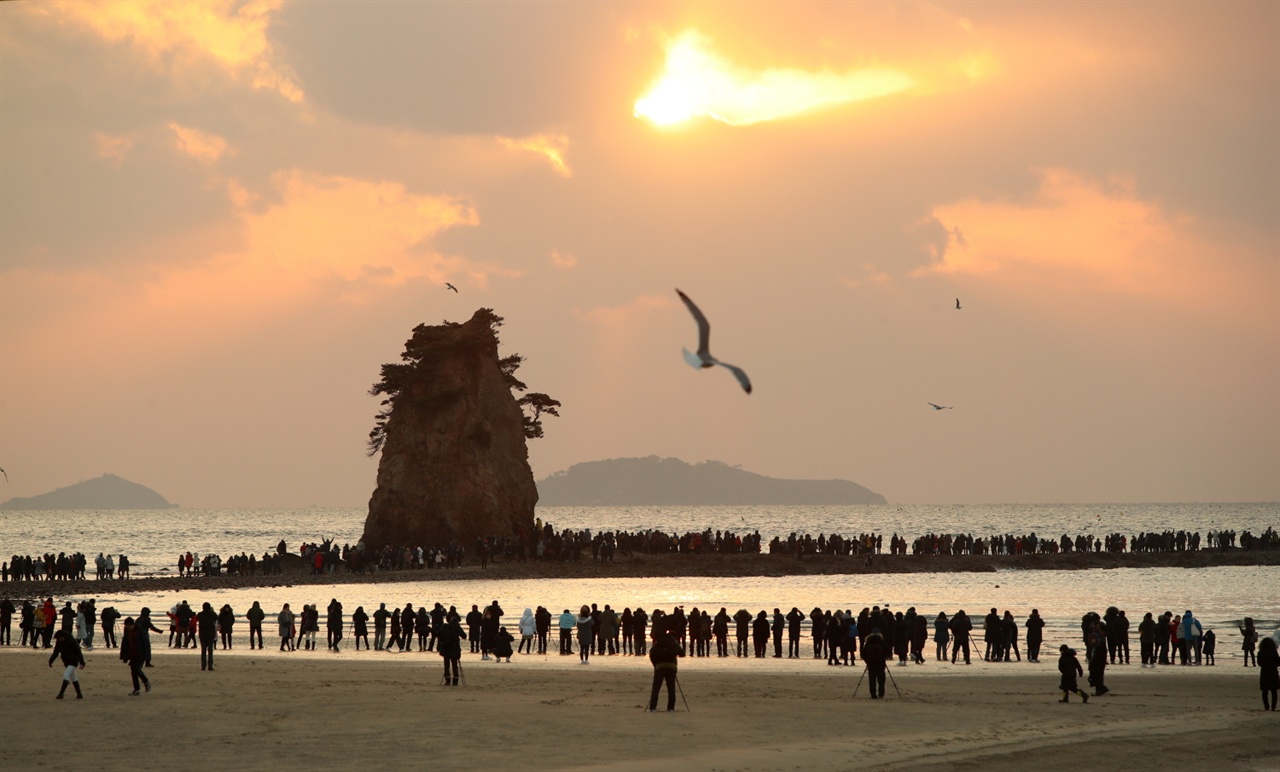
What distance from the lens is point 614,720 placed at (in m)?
21.6

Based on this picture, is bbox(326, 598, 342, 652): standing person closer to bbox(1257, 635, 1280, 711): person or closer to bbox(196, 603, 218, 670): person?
bbox(196, 603, 218, 670): person

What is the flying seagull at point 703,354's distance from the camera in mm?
12578

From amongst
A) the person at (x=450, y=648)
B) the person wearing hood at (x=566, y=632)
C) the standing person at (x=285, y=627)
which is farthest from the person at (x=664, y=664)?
the standing person at (x=285, y=627)

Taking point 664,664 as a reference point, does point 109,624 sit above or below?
below

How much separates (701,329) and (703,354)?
0.27m

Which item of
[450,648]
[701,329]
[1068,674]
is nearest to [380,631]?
[450,648]

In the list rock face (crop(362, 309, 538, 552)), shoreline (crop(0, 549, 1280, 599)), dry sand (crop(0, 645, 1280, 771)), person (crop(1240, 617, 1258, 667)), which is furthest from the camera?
rock face (crop(362, 309, 538, 552))

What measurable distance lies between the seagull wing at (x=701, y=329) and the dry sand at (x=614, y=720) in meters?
7.34

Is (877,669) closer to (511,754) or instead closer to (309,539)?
(511,754)

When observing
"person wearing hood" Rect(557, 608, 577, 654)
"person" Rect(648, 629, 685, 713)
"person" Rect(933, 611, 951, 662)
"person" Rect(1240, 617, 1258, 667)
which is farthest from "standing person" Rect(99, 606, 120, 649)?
"person" Rect(1240, 617, 1258, 667)

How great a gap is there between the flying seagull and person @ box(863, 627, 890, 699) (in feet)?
41.3

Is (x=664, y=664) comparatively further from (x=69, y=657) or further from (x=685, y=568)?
(x=685, y=568)

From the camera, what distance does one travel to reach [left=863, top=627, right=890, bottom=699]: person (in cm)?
2412

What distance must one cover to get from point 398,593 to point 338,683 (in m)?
29.0
